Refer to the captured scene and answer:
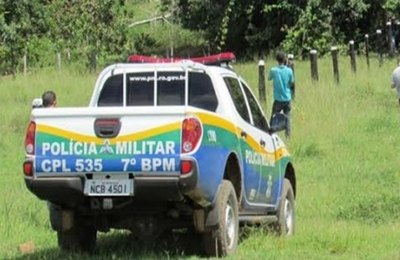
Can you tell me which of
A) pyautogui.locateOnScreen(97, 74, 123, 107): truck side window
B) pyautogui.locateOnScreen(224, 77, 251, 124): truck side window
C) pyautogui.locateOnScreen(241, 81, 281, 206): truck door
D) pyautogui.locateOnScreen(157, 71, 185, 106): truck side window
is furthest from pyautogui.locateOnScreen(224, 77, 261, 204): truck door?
pyautogui.locateOnScreen(97, 74, 123, 107): truck side window

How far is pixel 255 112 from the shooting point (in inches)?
437

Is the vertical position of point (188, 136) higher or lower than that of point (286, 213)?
higher

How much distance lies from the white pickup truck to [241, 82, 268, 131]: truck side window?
66 cm

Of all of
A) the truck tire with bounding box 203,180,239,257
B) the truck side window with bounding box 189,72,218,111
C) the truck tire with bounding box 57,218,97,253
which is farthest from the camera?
the truck side window with bounding box 189,72,218,111

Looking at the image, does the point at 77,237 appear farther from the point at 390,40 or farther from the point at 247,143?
the point at 390,40

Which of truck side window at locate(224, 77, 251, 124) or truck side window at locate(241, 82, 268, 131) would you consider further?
truck side window at locate(241, 82, 268, 131)

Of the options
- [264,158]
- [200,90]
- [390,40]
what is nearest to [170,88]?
[200,90]

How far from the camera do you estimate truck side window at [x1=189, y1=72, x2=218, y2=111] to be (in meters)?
10.3

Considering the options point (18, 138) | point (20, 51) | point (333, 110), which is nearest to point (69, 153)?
point (18, 138)

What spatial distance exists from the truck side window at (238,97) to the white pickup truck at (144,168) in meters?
0.17

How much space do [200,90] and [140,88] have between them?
63 cm

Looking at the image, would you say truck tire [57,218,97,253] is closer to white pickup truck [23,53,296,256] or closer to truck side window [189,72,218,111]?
white pickup truck [23,53,296,256]

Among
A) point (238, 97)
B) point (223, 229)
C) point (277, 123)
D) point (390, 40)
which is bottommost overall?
point (223, 229)

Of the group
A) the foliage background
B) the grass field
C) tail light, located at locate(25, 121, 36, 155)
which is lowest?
the grass field
